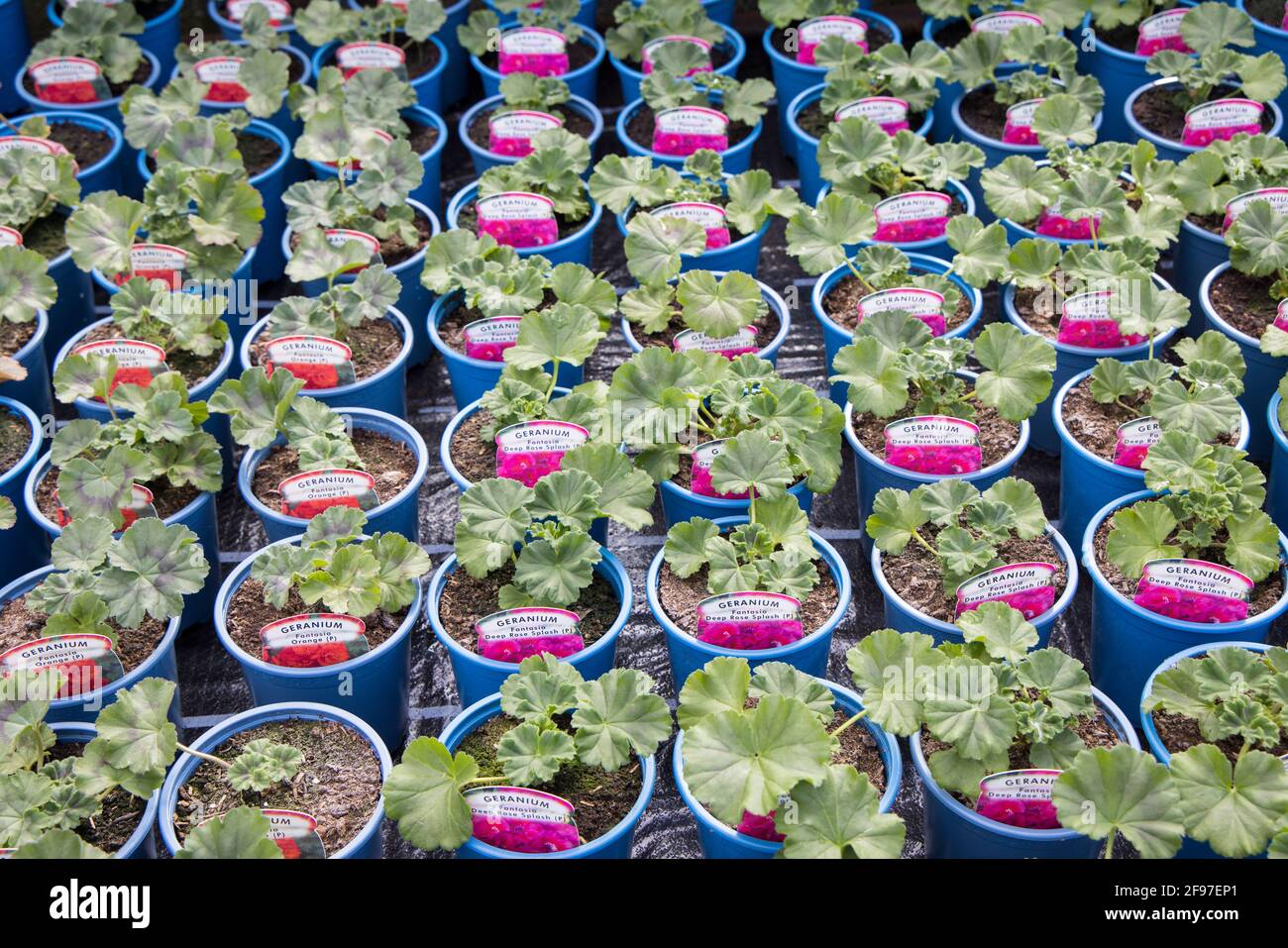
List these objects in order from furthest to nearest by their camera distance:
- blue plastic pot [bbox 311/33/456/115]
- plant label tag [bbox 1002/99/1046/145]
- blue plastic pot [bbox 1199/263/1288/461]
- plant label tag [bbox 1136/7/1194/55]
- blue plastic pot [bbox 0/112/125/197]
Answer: blue plastic pot [bbox 311/33/456/115]
plant label tag [bbox 1136/7/1194/55]
blue plastic pot [bbox 0/112/125/197]
plant label tag [bbox 1002/99/1046/145]
blue plastic pot [bbox 1199/263/1288/461]

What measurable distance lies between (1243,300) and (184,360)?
3.65 m

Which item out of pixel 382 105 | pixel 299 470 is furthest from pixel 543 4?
pixel 299 470

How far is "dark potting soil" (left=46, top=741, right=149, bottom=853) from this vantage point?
328cm

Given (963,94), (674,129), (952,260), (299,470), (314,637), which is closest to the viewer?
(314,637)

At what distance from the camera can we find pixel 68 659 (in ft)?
11.5

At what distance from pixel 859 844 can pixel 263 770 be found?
1.42 meters

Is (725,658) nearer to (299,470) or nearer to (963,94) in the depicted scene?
(299,470)

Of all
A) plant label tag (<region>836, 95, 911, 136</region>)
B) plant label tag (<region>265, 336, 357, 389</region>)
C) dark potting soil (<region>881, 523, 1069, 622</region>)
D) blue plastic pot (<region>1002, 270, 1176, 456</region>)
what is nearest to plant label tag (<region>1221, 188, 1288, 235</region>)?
blue plastic pot (<region>1002, 270, 1176, 456</region>)

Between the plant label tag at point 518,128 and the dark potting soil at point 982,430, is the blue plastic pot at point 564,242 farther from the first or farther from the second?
the dark potting soil at point 982,430

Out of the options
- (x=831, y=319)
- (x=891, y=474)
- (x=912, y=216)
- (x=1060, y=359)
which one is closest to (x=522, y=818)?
(x=891, y=474)

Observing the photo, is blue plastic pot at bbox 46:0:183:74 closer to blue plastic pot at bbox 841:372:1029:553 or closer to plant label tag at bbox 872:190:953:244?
plant label tag at bbox 872:190:953:244

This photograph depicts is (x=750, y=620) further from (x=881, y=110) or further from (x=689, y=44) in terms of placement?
(x=689, y=44)

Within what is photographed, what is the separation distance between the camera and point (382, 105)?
5.31m

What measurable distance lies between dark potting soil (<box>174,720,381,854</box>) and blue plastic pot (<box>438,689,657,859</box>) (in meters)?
0.22
